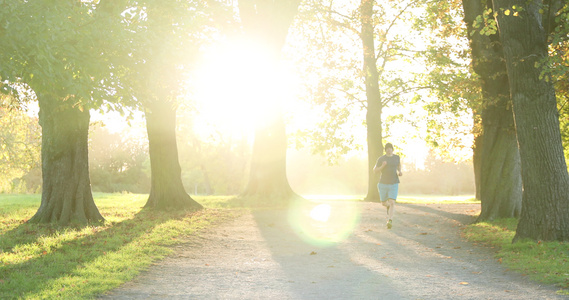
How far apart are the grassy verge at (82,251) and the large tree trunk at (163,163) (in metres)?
2.40

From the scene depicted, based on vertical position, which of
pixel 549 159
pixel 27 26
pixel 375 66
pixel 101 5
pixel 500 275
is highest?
pixel 375 66

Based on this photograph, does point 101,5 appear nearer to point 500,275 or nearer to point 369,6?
point 500,275

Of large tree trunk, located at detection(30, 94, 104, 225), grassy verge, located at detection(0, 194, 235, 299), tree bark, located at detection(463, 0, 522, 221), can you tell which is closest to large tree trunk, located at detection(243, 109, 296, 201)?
grassy verge, located at detection(0, 194, 235, 299)

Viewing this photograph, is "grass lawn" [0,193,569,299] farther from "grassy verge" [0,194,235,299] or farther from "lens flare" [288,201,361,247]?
"lens flare" [288,201,361,247]

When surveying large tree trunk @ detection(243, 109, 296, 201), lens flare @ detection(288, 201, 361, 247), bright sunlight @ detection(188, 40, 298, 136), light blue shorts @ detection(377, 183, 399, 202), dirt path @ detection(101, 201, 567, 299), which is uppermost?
bright sunlight @ detection(188, 40, 298, 136)

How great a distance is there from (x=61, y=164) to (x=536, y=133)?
12.1m

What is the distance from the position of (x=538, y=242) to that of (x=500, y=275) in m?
2.37

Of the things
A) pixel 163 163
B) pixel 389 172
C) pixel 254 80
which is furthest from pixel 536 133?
pixel 254 80

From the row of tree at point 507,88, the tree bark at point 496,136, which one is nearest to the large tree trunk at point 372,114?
the row of tree at point 507,88

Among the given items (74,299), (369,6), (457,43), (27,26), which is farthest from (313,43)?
(74,299)

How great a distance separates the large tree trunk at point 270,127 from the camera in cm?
2188

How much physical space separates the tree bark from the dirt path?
1.63m

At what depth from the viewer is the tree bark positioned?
1438cm

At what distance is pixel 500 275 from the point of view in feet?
27.1
